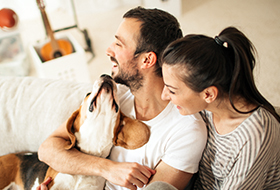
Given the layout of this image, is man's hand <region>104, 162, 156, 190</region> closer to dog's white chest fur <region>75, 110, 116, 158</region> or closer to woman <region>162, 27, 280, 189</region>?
dog's white chest fur <region>75, 110, 116, 158</region>

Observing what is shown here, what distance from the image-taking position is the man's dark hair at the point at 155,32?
1.16 meters

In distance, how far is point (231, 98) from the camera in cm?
91

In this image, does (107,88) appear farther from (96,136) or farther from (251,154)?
(251,154)

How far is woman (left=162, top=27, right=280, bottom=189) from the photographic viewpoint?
87 cm

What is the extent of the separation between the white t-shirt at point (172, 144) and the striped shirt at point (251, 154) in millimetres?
92

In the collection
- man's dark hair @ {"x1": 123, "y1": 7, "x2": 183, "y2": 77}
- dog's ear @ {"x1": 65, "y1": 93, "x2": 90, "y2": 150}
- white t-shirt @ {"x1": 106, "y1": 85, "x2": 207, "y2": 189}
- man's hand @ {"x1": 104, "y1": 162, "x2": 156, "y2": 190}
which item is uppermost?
man's dark hair @ {"x1": 123, "y1": 7, "x2": 183, "y2": 77}

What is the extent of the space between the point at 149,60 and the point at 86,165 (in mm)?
576

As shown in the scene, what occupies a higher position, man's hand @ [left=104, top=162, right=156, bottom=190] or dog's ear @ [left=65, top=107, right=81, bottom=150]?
dog's ear @ [left=65, top=107, right=81, bottom=150]

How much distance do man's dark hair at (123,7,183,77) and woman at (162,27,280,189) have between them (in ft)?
0.67

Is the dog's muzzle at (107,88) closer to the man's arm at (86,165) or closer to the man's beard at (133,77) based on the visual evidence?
the man's beard at (133,77)

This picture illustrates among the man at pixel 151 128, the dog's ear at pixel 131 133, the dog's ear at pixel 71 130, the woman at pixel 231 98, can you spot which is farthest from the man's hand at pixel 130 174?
the woman at pixel 231 98

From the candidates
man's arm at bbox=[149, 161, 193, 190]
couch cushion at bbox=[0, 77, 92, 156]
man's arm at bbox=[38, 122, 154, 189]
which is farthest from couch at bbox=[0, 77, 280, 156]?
man's arm at bbox=[149, 161, 193, 190]

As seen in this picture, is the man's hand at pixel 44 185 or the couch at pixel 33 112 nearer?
the man's hand at pixel 44 185

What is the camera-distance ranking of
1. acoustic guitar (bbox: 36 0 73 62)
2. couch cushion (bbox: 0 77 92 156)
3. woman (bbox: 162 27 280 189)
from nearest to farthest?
woman (bbox: 162 27 280 189) → couch cushion (bbox: 0 77 92 156) → acoustic guitar (bbox: 36 0 73 62)
